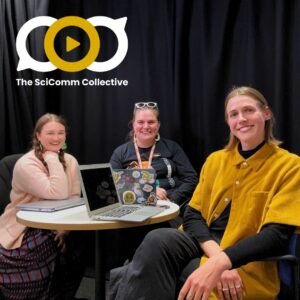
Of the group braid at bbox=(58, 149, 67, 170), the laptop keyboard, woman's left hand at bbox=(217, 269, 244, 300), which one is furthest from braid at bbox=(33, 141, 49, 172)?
woman's left hand at bbox=(217, 269, 244, 300)

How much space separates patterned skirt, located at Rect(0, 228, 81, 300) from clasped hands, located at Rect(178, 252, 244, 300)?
3.56ft

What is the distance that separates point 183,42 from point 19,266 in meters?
2.01

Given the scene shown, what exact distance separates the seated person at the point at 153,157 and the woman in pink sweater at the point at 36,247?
0.65 metres

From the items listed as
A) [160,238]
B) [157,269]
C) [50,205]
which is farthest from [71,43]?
[157,269]

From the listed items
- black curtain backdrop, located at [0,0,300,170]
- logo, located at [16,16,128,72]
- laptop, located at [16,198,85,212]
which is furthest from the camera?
logo, located at [16,16,128,72]

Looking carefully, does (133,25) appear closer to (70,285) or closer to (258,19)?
(258,19)

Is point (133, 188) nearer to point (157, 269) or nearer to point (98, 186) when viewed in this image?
point (98, 186)

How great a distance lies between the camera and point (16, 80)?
3.31 metres

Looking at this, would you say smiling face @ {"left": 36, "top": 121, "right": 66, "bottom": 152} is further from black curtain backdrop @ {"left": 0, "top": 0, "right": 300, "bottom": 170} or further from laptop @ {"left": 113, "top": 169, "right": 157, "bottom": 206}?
black curtain backdrop @ {"left": 0, "top": 0, "right": 300, "bottom": 170}

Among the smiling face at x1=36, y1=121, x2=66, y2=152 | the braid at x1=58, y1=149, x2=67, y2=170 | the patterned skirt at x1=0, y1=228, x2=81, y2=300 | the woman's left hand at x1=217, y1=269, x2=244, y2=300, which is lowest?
the patterned skirt at x1=0, y1=228, x2=81, y2=300

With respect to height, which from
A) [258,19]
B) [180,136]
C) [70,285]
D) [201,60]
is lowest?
[70,285]

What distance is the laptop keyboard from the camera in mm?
1717

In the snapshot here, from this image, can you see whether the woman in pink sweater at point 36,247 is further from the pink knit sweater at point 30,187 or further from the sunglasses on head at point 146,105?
the sunglasses on head at point 146,105

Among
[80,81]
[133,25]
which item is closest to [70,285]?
[80,81]
